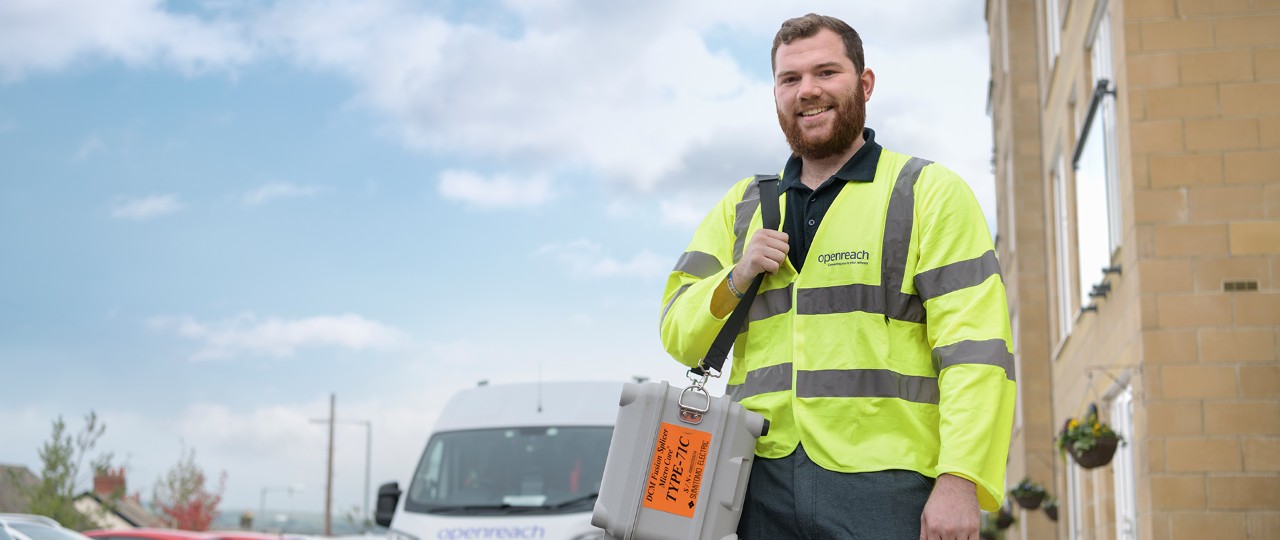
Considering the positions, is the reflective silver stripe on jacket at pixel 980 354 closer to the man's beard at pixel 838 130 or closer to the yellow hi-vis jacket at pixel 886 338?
the yellow hi-vis jacket at pixel 886 338

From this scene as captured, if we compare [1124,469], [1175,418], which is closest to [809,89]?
[1175,418]

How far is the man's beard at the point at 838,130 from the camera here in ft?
11.4

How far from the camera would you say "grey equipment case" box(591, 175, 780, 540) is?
3.20 m

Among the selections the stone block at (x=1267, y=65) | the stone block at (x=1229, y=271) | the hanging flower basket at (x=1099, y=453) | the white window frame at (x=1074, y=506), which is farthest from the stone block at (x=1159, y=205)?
the white window frame at (x=1074, y=506)

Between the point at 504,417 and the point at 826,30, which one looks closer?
the point at 826,30

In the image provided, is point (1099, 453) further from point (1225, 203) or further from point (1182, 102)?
point (1182, 102)

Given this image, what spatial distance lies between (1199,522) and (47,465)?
2763cm

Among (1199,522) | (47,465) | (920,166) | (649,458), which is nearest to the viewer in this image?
(649,458)

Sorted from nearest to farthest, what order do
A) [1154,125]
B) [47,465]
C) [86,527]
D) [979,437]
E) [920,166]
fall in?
[979,437]
[920,166]
[1154,125]
[47,465]
[86,527]

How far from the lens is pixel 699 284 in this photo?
3.43 m

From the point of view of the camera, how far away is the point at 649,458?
10.6 feet

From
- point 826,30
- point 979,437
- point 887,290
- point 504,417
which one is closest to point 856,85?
point 826,30

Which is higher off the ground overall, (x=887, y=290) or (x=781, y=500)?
(x=887, y=290)

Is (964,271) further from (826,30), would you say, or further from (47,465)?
(47,465)
